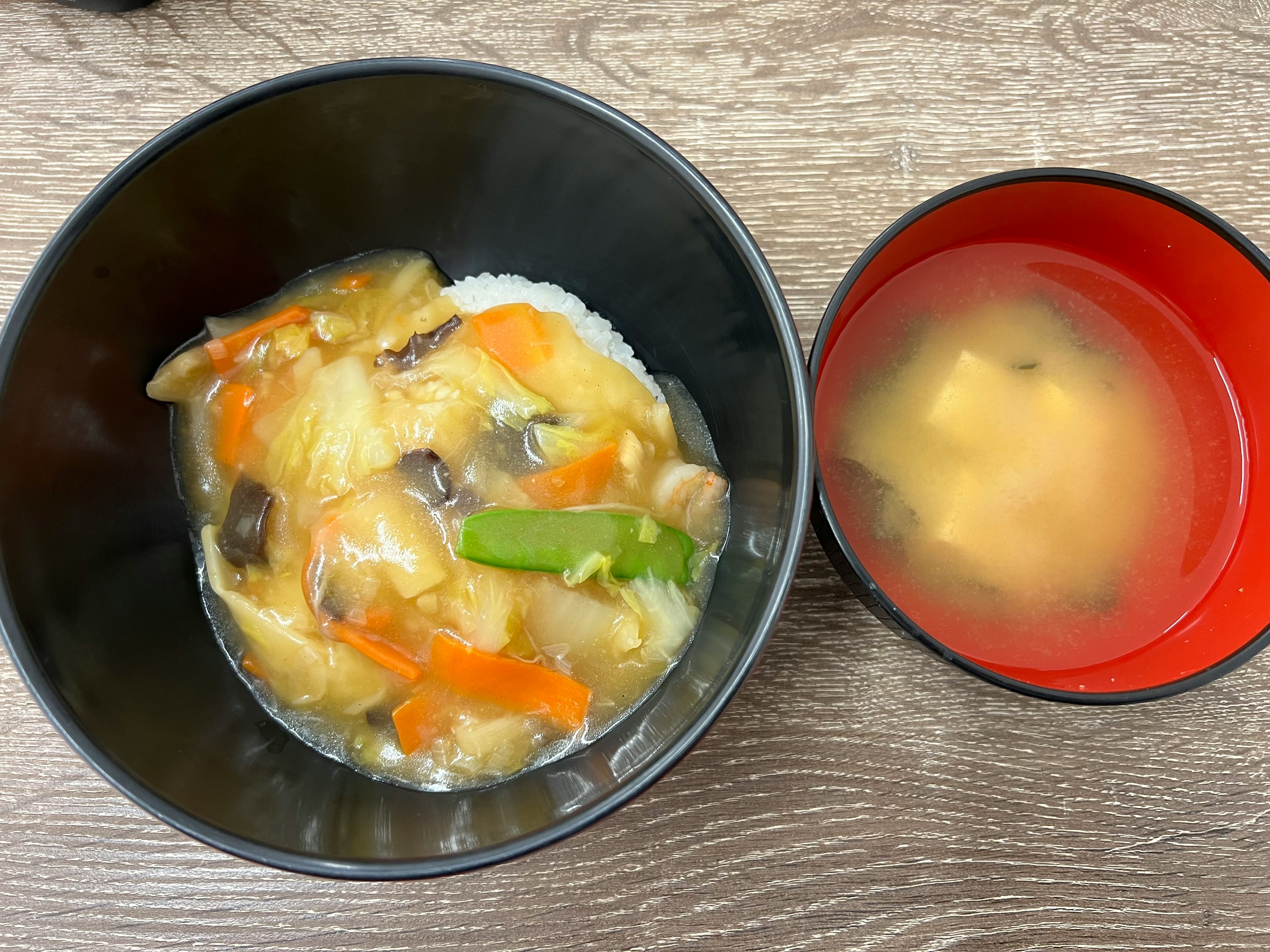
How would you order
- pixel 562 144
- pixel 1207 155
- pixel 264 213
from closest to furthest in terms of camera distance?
pixel 562 144, pixel 264 213, pixel 1207 155

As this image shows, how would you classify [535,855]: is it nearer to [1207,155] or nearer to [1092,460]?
[1092,460]

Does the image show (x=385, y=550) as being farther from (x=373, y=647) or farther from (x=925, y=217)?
(x=925, y=217)

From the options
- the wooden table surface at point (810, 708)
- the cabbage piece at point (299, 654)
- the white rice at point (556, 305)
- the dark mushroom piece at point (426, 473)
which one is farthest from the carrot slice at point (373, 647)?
the white rice at point (556, 305)

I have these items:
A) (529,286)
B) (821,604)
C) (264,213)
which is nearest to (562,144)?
(529,286)

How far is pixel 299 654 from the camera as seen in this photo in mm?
1396

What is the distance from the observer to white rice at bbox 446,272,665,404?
1601 mm

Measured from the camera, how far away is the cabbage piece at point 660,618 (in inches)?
54.3

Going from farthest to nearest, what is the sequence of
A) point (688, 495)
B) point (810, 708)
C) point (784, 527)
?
point (810, 708), point (688, 495), point (784, 527)

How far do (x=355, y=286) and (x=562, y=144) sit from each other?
57 cm

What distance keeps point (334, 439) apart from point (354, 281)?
0.37 meters

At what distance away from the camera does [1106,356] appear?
1606 mm

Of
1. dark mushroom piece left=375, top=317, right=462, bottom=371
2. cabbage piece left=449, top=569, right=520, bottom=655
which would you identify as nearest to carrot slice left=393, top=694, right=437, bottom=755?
cabbage piece left=449, top=569, right=520, bottom=655

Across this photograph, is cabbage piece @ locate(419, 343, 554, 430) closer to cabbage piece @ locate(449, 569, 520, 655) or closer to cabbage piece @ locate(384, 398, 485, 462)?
cabbage piece @ locate(384, 398, 485, 462)

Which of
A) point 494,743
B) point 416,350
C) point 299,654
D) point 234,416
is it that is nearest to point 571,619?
point 494,743
